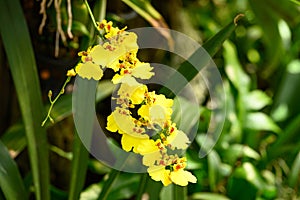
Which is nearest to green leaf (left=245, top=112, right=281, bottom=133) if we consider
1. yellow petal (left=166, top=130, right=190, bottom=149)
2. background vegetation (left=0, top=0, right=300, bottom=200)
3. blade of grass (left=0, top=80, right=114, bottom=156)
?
background vegetation (left=0, top=0, right=300, bottom=200)

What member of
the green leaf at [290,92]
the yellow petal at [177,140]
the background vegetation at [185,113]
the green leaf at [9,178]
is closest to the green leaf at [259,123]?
the background vegetation at [185,113]

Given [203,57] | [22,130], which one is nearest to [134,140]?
[203,57]

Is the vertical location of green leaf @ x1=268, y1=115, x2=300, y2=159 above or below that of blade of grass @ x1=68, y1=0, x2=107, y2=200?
below

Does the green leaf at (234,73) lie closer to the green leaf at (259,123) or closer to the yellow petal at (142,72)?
the green leaf at (259,123)

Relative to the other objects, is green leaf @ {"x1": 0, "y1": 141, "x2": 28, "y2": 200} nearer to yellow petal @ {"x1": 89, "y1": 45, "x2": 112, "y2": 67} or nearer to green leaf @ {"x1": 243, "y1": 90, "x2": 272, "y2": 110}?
yellow petal @ {"x1": 89, "y1": 45, "x2": 112, "y2": 67}

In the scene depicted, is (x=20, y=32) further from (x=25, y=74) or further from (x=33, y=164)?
(x=33, y=164)

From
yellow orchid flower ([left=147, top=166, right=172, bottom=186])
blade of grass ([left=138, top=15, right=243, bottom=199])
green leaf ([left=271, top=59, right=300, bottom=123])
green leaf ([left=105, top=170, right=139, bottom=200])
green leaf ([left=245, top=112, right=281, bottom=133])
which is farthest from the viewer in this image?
green leaf ([left=271, top=59, right=300, bottom=123])
